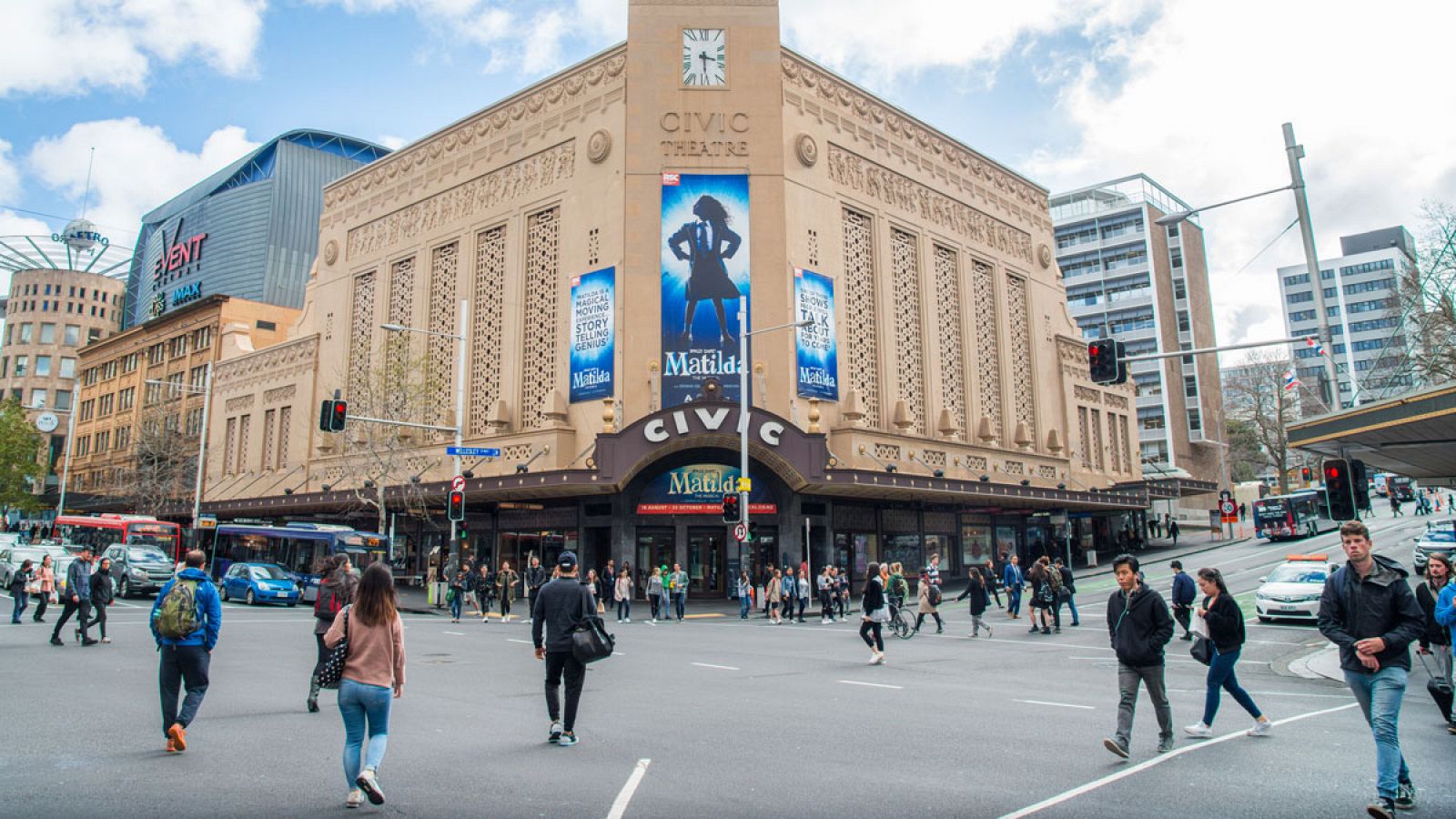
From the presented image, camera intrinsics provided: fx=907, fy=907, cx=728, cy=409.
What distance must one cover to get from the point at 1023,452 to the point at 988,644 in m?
25.0

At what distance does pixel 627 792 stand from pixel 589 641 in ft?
5.73

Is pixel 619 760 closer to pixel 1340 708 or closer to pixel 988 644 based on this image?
pixel 1340 708

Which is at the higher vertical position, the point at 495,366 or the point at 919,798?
the point at 495,366

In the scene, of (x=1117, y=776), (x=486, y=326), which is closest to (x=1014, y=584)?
(x=1117, y=776)

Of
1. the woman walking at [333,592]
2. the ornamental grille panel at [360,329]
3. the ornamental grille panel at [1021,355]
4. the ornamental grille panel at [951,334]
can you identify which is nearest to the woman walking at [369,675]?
the woman walking at [333,592]

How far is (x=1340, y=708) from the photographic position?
33.4ft

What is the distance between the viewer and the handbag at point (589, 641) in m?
7.96

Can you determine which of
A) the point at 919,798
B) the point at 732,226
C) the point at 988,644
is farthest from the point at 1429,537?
the point at 919,798

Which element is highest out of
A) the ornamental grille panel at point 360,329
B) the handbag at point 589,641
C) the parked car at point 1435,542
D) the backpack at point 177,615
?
the ornamental grille panel at point 360,329

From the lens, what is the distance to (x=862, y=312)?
123 ft

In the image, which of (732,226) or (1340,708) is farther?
(732,226)

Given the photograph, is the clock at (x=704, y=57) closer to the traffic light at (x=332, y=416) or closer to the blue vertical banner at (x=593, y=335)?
the blue vertical banner at (x=593, y=335)

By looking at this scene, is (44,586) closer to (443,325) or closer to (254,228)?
(443,325)

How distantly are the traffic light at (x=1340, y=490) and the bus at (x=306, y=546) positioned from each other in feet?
92.2
